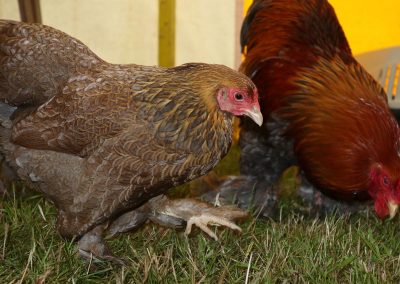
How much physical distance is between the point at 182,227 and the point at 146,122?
23.9 inches

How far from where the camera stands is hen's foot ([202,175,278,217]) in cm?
314

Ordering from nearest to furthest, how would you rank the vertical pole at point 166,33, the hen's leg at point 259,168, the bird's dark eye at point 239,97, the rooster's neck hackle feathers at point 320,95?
1. the bird's dark eye at point 239,97
2. the rooster's neck hackle feathers at point 320,95
3. the hen's leg at point 259,168
4. the vertical pole at point 166,33

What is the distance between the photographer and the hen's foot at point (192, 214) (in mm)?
2396

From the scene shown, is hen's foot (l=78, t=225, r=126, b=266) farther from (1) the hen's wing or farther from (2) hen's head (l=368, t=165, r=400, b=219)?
(2) hen's head (l=368, t=165, r=400, b=219)

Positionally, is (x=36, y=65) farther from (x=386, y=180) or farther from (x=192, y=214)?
(x=386, y=180)

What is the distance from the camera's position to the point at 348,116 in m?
2.82

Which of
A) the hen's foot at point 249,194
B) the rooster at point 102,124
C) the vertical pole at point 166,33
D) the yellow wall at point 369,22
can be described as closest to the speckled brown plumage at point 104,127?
the rooster at point 102,124

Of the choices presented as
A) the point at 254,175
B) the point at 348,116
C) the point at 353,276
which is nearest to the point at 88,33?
the point at 254,175

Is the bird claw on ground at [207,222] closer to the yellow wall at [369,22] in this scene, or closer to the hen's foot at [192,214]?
the hen's foot at [192,214]

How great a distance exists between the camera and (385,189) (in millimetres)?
2650

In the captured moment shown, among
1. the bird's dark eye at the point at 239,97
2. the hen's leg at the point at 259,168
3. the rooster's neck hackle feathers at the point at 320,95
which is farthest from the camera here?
the hen's leg at the point at 259,168

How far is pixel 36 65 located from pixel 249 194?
140 cm

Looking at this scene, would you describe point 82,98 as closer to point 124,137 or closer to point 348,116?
point 124,137

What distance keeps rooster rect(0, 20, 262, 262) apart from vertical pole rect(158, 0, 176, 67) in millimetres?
2293
